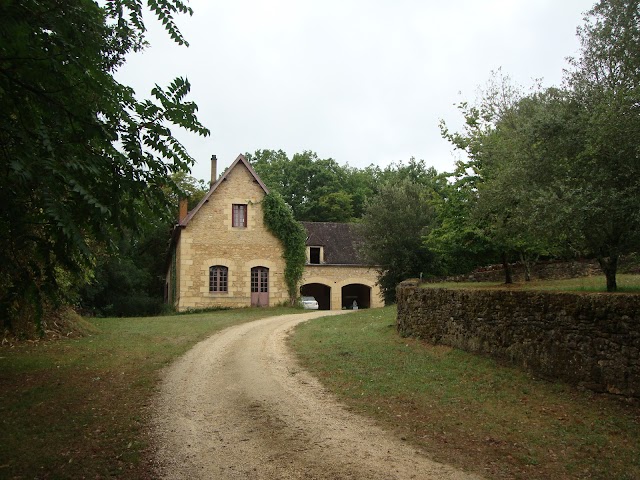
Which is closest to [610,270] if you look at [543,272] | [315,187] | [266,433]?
[266,433]

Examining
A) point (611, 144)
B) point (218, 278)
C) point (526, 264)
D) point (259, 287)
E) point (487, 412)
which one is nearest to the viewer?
point (487, 412)

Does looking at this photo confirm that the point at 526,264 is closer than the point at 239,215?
Yes

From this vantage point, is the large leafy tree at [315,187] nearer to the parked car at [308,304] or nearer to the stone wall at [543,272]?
the parked car at [308,304]

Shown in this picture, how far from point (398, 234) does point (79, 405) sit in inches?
721

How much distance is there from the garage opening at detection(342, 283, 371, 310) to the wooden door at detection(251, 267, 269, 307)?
9418mm

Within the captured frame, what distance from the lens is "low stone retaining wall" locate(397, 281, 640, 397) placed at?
8.00 m

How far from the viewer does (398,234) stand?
24.5 meters

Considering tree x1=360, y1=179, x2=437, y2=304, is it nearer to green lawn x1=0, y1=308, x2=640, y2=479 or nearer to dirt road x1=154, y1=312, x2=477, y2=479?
green lawn x1=0, y1=308, x2=640, y2=479

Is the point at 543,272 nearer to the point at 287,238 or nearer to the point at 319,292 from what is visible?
the point at 287,238

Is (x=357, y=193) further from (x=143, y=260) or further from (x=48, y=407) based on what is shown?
(x=48, y=407)

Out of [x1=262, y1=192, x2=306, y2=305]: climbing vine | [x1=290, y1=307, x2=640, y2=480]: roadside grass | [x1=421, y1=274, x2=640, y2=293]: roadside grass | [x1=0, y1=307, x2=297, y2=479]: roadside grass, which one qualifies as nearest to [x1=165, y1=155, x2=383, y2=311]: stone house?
[x1=262, y1=192, x2=306, y2=305]: climbing vine

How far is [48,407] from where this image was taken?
788cm

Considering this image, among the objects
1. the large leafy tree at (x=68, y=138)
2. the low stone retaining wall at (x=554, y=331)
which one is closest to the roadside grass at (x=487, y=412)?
the low stone retaining wall at (x=554, y=331)

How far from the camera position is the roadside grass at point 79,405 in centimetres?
584
